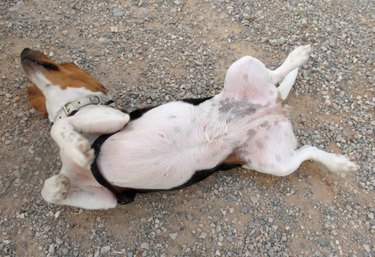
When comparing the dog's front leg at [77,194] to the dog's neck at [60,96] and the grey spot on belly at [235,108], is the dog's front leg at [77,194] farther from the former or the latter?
the grey spot on belly at [235,108]

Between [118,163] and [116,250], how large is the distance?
2.67ft

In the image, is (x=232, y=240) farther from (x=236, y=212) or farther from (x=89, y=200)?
(x=89, y=200)

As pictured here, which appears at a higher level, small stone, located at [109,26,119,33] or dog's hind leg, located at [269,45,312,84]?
small stone, located at [109,26,119,33]

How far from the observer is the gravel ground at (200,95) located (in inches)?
135

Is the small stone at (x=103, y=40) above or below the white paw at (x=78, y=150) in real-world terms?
above

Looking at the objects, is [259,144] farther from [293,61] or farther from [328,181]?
[293,61]

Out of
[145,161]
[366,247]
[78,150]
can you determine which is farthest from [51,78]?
[366,247]

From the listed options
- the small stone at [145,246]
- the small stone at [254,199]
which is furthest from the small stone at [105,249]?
the small stone at [254,199]

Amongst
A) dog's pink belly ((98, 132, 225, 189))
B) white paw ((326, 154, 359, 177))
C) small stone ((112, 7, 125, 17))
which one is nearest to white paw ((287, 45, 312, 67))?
white paw ((326, 154, 359, 177))

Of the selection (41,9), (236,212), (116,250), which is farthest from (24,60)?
(236,212)

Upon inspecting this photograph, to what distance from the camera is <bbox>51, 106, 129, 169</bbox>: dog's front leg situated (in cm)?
287

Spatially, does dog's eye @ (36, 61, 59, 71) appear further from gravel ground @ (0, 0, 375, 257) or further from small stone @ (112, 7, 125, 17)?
small stone @ (112, 7, 125, 17)

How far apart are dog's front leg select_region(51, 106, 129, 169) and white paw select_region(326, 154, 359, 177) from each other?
1719 mm

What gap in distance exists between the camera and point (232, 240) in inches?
135
